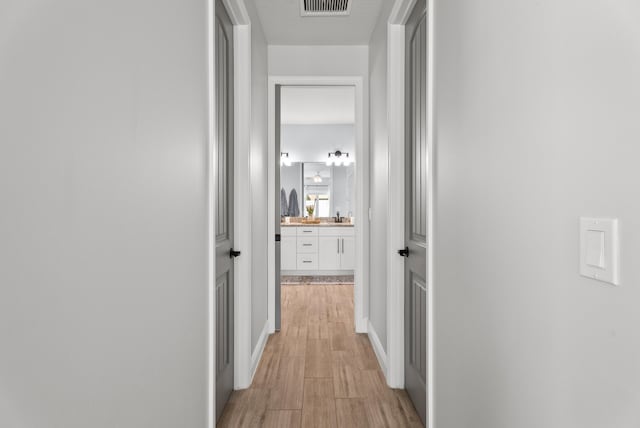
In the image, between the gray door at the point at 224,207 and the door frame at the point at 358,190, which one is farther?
the door frame at the point at 358,190

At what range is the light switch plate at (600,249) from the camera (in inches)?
27.7

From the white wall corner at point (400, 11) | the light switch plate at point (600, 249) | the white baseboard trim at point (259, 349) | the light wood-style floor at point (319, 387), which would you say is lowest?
the light wood-style floor at point (319, 387)

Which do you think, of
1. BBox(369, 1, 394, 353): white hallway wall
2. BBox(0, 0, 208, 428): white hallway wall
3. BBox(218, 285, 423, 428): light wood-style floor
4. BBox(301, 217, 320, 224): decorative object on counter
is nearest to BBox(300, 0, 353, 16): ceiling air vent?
BBox(369, 1, 394, 353): white hallway wall

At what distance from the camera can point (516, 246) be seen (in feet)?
3.42

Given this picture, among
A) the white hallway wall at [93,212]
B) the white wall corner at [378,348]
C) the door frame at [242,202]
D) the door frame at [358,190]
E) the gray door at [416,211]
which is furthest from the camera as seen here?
the door frame at [358,190]

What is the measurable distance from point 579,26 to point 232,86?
2067 millimetres

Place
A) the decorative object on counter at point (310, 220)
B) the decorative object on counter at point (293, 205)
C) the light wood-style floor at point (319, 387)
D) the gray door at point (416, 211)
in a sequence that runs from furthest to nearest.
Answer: the decorative object on counter at point (293, 205)
the decorative object on counter at point (310, 220)
the light wood-style floor at point (319, 387)
the gray door at point (416, 211)

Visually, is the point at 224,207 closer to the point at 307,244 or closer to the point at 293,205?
the point at 307,244

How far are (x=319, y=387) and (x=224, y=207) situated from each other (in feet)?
4.15

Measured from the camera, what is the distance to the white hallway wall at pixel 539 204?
2.27 ft

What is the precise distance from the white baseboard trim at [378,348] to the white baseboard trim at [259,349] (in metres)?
0.87

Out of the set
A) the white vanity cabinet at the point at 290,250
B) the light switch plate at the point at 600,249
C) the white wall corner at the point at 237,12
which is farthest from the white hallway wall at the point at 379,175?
the white vanity cabinet at the point at 290,250

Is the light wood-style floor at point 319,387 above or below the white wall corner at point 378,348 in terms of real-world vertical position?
below

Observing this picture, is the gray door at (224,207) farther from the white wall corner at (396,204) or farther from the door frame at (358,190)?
the door frame at (358,190)
